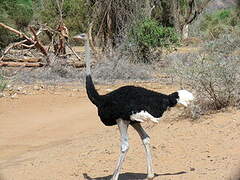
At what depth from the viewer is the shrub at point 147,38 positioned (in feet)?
57.9

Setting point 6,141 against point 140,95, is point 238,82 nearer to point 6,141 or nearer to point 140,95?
point 140,95

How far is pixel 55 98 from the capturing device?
13.3 meters

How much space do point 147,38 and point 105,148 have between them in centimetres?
1018

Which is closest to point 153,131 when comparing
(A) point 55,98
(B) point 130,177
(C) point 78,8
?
(B) point 130,177

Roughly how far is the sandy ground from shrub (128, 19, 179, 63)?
6709 millimetres

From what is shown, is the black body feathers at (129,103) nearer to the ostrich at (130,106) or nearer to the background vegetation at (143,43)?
the ostrich at (130,106)

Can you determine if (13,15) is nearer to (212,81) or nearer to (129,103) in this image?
(212,81)

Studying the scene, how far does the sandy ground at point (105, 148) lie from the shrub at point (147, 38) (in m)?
6.71

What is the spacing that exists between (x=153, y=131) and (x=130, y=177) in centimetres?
228

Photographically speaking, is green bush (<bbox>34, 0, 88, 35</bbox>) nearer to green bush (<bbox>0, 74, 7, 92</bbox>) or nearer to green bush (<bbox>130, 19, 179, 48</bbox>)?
green bush (<bbox>130, 19, 179, 48</bbox>)

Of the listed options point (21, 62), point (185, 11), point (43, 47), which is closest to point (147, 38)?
point (43, 47)

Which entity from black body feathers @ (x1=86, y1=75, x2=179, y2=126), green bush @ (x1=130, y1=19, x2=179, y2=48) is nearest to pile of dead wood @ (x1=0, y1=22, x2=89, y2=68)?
green bush @ (x1=130, y1=19, x2=179, y2=48)

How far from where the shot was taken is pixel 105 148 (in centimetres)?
781

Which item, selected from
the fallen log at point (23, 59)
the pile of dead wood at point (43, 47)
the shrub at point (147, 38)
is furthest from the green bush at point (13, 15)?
the shrub at point (147, 38)
